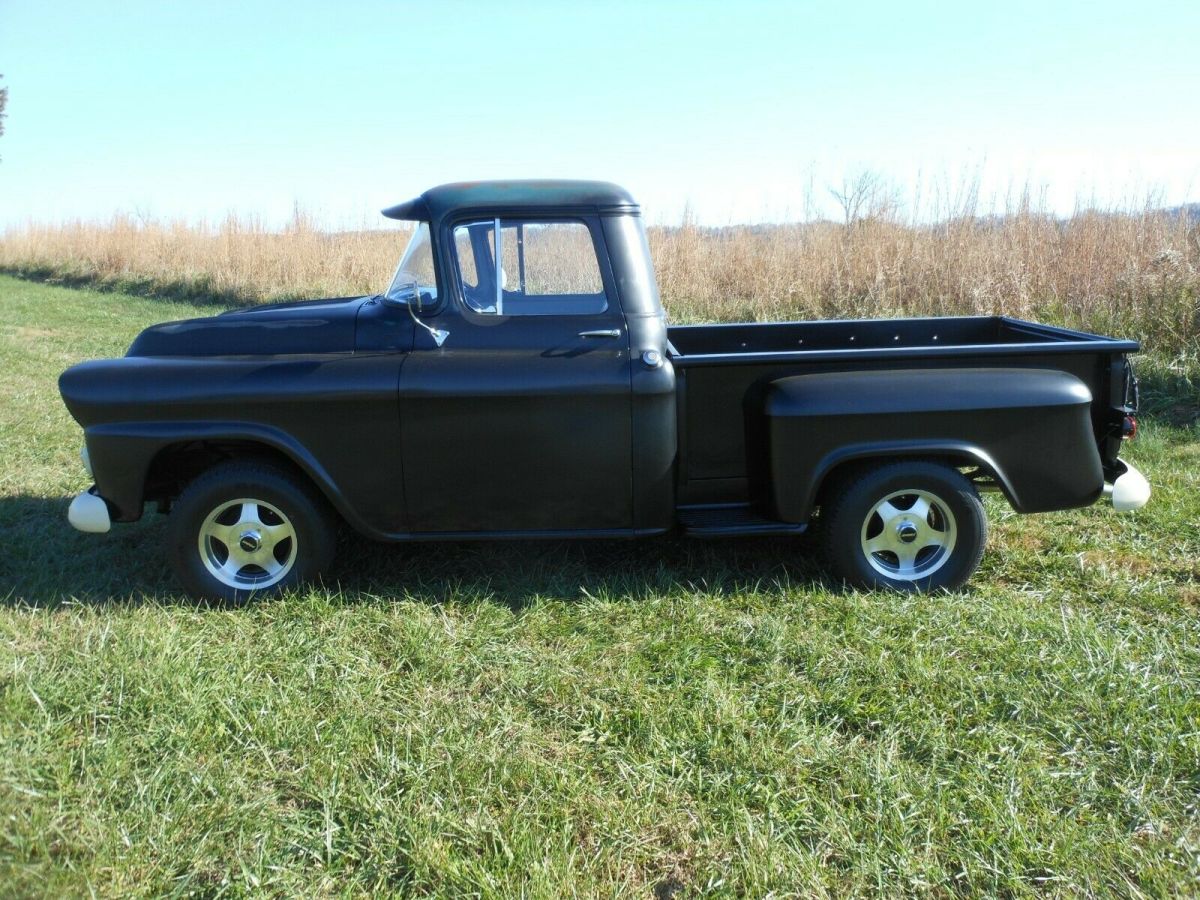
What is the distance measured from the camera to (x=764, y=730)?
3.02 metres

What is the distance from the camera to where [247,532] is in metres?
3.98

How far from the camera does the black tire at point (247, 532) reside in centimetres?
390

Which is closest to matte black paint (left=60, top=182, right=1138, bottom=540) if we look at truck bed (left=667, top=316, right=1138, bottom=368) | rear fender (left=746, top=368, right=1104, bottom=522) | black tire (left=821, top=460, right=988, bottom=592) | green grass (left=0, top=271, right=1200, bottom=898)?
rear fender (left=746, top=368, right=1104, bottom=522)

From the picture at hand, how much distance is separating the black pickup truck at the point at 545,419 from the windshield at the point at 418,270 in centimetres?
2

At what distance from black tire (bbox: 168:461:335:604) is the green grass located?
156 millimetres

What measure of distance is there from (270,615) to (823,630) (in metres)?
2.32

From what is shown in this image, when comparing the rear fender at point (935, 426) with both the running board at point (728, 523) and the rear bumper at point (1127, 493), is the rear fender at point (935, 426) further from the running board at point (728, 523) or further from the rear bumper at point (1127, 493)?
the rear bumper at point (1127, 493)

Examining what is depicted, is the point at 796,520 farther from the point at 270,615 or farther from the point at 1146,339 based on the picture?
the point at 1146,339

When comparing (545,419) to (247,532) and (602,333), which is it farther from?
(247,532)

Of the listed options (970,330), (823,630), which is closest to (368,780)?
(823,630)

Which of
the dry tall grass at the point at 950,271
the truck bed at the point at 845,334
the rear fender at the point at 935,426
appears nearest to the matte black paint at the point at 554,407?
the rear fender at the point at 935,426

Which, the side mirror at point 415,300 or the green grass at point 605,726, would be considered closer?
the green grass at point 605,726

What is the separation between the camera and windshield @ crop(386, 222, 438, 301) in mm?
4043

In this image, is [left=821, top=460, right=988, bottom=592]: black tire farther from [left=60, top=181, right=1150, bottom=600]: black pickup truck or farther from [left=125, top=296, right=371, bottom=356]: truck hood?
[left=125, top=296, right=371, bottom=356]: truck hood
